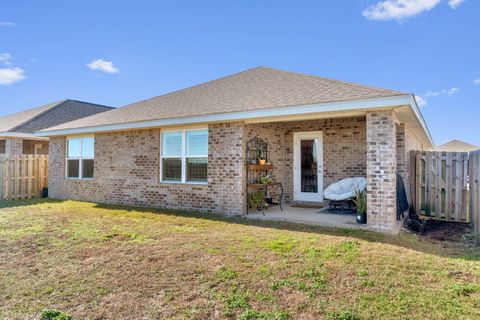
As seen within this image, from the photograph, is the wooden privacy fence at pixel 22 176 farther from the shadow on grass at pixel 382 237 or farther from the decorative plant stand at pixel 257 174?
the decorative plant stand at pixel 257 174

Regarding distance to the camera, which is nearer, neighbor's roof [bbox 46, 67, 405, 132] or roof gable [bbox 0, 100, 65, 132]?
neighbor's roof [bbox 46, 67, 405, 132]

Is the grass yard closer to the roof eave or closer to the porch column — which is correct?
the porch column

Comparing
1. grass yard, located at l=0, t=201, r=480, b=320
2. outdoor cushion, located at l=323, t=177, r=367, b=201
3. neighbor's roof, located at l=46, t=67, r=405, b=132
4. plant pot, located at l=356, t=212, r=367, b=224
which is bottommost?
grass yard, located at l=0, t=201, r=480, b=320

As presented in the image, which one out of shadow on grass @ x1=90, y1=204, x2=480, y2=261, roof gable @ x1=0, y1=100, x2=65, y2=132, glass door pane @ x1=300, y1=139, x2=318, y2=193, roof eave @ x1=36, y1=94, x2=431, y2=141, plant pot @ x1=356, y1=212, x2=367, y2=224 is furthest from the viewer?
roof gable @ x1=0, y1=100, x2=65, y2=132

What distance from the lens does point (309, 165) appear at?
10156 mm

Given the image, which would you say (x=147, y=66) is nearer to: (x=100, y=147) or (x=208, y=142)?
(x=100, y=147)

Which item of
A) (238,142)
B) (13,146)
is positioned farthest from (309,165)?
(13,146)

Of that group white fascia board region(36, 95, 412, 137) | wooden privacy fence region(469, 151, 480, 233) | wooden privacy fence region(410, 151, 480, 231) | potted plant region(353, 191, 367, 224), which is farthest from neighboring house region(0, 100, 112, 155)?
wooden privacy fence region(469, 151, 480, 233)

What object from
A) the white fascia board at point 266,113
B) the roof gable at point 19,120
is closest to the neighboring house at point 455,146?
the white fascia board at point 266,113

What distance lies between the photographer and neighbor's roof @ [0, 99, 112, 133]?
16.3 m

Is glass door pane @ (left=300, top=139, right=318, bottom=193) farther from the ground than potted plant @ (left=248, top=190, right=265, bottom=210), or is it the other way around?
glass door pane @ (left=300, top=139, right=318, bottom=193)

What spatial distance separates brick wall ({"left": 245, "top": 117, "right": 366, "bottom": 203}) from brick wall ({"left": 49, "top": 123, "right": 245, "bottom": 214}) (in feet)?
3.30

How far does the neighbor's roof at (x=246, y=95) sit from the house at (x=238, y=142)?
4cm

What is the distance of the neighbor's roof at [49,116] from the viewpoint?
1628 centimetres
